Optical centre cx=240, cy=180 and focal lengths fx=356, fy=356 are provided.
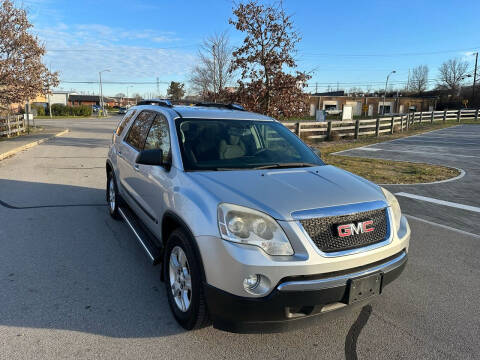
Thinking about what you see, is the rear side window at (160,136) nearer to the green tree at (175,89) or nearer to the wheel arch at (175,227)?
the wheel arch at (175,227)

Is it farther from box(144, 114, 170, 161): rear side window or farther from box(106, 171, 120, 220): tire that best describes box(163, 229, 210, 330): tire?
box(106, 171, 120, 220): tire

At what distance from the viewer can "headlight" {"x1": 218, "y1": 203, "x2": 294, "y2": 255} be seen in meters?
2.31

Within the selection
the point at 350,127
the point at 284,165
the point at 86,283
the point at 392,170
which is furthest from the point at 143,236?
the point at 350,127

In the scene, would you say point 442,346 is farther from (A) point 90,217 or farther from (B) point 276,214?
(A) point 90,217

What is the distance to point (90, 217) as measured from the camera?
564cm

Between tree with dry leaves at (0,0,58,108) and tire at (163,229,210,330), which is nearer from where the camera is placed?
tire at (163,229,210,330)

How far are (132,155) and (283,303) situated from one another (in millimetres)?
2881

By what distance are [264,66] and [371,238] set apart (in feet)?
37.5

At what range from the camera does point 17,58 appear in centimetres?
1773

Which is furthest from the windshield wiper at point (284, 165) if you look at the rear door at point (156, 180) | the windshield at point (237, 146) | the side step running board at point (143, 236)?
the side step running board at point (143, 236)

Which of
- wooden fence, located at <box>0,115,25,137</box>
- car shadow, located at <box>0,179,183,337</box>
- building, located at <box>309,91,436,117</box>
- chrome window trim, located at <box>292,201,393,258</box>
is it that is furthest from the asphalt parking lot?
building, located at <box>309,91,436,117</box>

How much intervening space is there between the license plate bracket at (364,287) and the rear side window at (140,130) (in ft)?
9.47

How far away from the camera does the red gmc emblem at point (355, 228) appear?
244 centimetres

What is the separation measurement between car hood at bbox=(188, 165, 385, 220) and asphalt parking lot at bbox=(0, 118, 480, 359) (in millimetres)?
805
